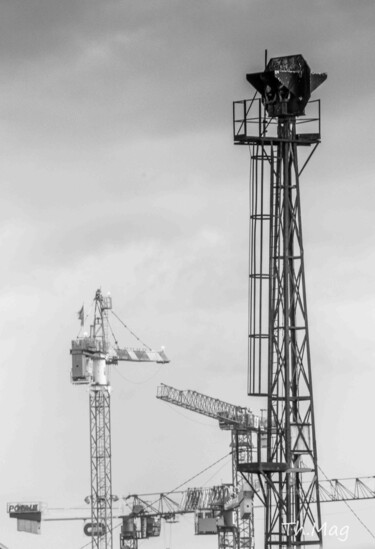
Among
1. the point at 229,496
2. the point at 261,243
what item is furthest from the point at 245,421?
the point at 261,243

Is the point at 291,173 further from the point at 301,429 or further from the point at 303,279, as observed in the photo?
the point at 301,429

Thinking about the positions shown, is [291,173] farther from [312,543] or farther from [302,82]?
[312,543]

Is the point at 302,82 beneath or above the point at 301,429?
above

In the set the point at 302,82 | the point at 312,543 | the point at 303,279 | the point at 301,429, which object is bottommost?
the point at 312,543

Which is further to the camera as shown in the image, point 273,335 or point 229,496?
point 229,496

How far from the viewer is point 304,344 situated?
292 ft

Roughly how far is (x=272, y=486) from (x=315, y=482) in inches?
105

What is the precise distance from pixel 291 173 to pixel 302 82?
460cm

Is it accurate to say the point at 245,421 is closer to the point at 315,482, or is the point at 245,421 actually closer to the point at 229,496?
the point at 229,496

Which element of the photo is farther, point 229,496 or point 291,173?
point 229,496

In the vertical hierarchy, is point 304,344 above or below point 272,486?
above

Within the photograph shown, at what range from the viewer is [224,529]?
196250 mm

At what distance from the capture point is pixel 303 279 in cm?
8988

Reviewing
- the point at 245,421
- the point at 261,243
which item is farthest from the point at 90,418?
the point at 261,243
